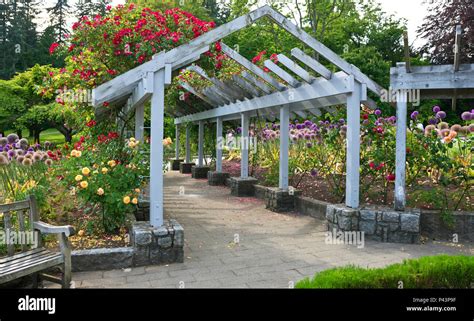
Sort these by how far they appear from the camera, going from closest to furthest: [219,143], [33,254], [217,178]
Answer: [33,254], [219,143], [217,178]

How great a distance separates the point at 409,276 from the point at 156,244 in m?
2.66

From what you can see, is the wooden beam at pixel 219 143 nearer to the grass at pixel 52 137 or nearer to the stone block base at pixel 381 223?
the stone block base at pixel 381 223

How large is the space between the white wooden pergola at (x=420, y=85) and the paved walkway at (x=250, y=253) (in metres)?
1.19

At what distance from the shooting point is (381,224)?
5594mm

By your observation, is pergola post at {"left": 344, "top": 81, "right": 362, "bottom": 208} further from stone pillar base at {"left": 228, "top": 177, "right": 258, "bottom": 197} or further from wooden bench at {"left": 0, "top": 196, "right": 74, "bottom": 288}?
stone pillar base at {"left": 228, "top": 177, "right": 258, "bottom": 197}

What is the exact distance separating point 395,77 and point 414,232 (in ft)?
7.14

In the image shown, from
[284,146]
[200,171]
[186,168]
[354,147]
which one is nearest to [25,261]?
[354,147]

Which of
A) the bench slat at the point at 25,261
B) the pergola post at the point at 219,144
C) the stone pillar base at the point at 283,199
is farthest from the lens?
the pergola post at the point at 219,144

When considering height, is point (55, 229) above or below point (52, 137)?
below

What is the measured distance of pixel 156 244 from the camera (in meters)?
4.52

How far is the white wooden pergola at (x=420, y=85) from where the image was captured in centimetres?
533

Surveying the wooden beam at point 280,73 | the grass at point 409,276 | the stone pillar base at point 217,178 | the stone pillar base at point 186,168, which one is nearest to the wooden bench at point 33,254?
the grass at point 409,276

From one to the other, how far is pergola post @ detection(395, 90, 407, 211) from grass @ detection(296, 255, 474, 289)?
2.08 meters

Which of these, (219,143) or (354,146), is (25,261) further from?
(219,143)
